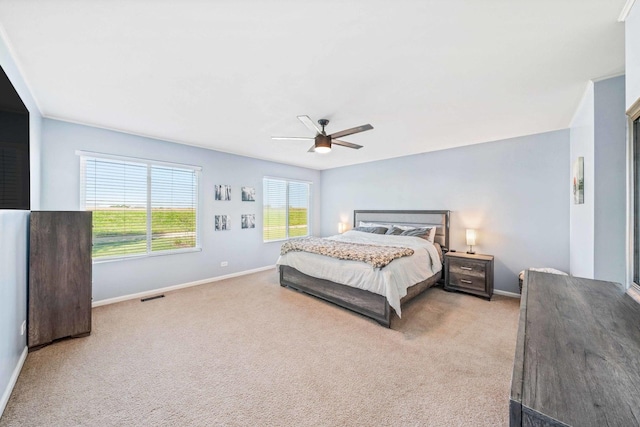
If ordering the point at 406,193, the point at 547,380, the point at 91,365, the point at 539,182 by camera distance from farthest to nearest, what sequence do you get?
the point at 406,193
the point at 539,182
the point at 91,365
the point at 547,380

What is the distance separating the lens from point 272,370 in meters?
2.14

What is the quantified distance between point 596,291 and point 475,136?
3.06 metres

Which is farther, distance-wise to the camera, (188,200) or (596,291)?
(188,200)

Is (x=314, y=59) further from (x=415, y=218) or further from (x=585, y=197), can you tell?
(x=415, y=218)

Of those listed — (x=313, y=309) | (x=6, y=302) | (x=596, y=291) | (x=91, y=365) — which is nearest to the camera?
(x=596, y=291)

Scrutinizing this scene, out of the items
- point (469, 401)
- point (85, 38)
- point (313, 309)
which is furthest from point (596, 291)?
point (85, 38)

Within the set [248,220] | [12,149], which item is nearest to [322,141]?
[12,149]

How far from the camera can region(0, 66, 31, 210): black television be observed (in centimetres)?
149

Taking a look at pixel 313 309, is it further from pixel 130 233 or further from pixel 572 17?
pixel 572 17

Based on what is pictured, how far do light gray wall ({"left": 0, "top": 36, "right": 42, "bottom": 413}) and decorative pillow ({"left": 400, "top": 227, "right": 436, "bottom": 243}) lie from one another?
479cm

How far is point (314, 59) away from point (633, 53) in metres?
1.99

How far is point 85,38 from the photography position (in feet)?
5.74

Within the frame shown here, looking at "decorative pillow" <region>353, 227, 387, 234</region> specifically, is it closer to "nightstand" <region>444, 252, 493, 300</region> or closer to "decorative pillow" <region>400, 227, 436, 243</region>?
"decorative pillow" <region>400, 227, 436, 243</region>

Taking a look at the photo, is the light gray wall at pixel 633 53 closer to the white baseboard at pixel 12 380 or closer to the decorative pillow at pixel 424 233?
the decorative pillow at pixel 424 233
